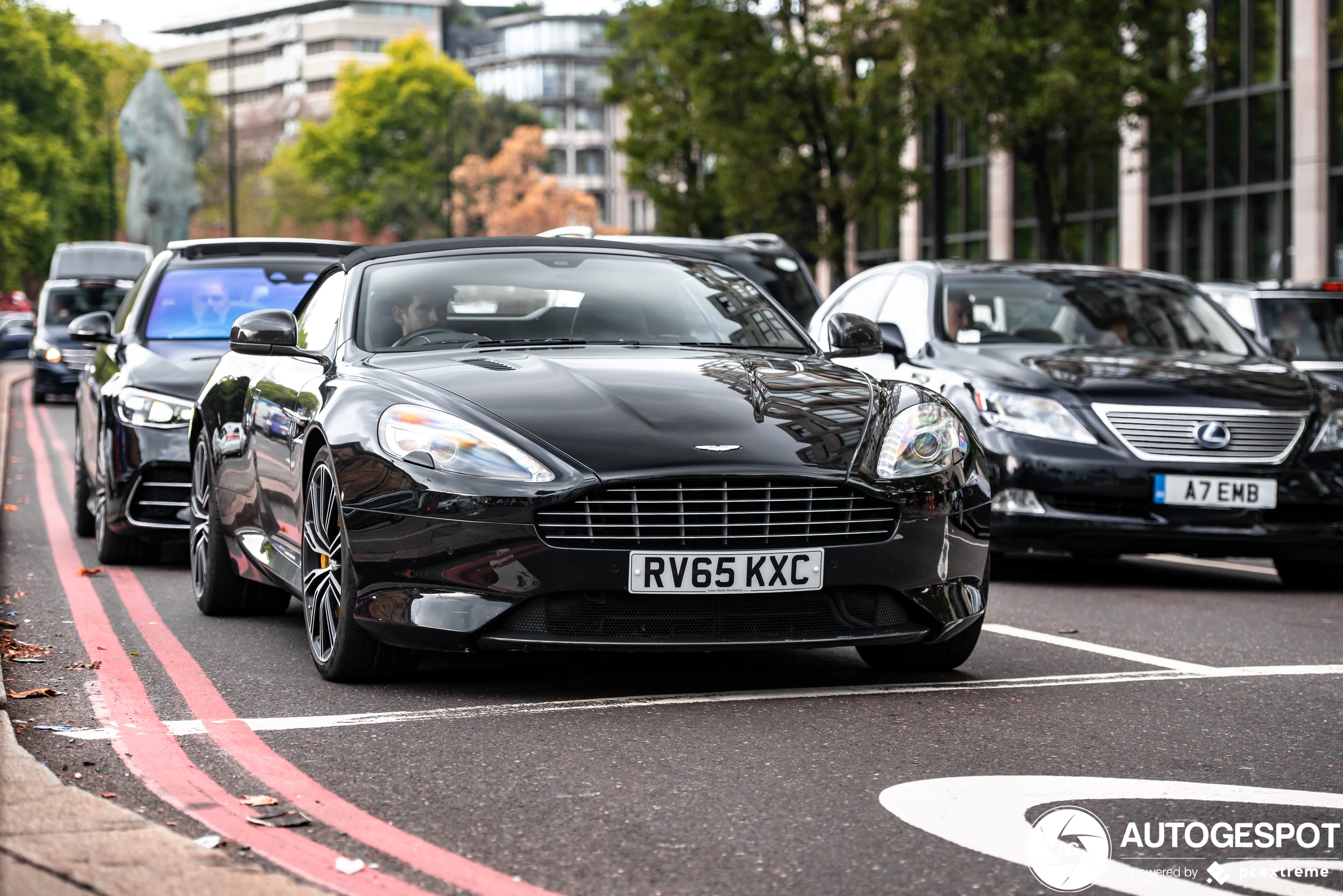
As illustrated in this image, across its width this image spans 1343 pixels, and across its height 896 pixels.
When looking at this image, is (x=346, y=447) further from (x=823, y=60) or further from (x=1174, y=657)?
(x=823, y=60)

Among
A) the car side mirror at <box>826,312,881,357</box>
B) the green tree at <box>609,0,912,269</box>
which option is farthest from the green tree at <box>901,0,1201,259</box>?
the car side mirror at <box>826,312,881,357</box>

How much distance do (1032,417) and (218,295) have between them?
4.45 metres

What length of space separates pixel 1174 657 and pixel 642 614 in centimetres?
227

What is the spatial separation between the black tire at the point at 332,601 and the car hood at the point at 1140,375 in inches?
171

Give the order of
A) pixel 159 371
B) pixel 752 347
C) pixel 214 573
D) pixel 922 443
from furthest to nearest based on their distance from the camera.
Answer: pixel 159 371, pixel 214 573, pixel 752 347, pixel 922 443

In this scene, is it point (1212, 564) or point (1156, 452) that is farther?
point (1212, 564)

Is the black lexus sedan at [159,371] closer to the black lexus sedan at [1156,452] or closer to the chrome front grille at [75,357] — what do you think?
the black lexus sedan at [1156,452]

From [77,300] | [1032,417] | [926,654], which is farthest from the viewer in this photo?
[77,300]

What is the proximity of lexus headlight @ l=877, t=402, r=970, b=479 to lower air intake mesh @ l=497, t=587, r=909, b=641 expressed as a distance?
0.40m

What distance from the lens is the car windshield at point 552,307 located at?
21.8ft

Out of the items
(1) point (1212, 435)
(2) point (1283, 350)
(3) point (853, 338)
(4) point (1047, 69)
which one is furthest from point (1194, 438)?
(4) point (1047, 69)

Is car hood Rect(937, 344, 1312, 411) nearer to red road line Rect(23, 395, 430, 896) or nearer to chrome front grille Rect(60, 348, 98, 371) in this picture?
red road line Rect(23, 395, 430, 896)

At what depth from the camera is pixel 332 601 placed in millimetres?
6004

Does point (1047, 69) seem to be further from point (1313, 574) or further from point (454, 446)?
point (454, 446)
